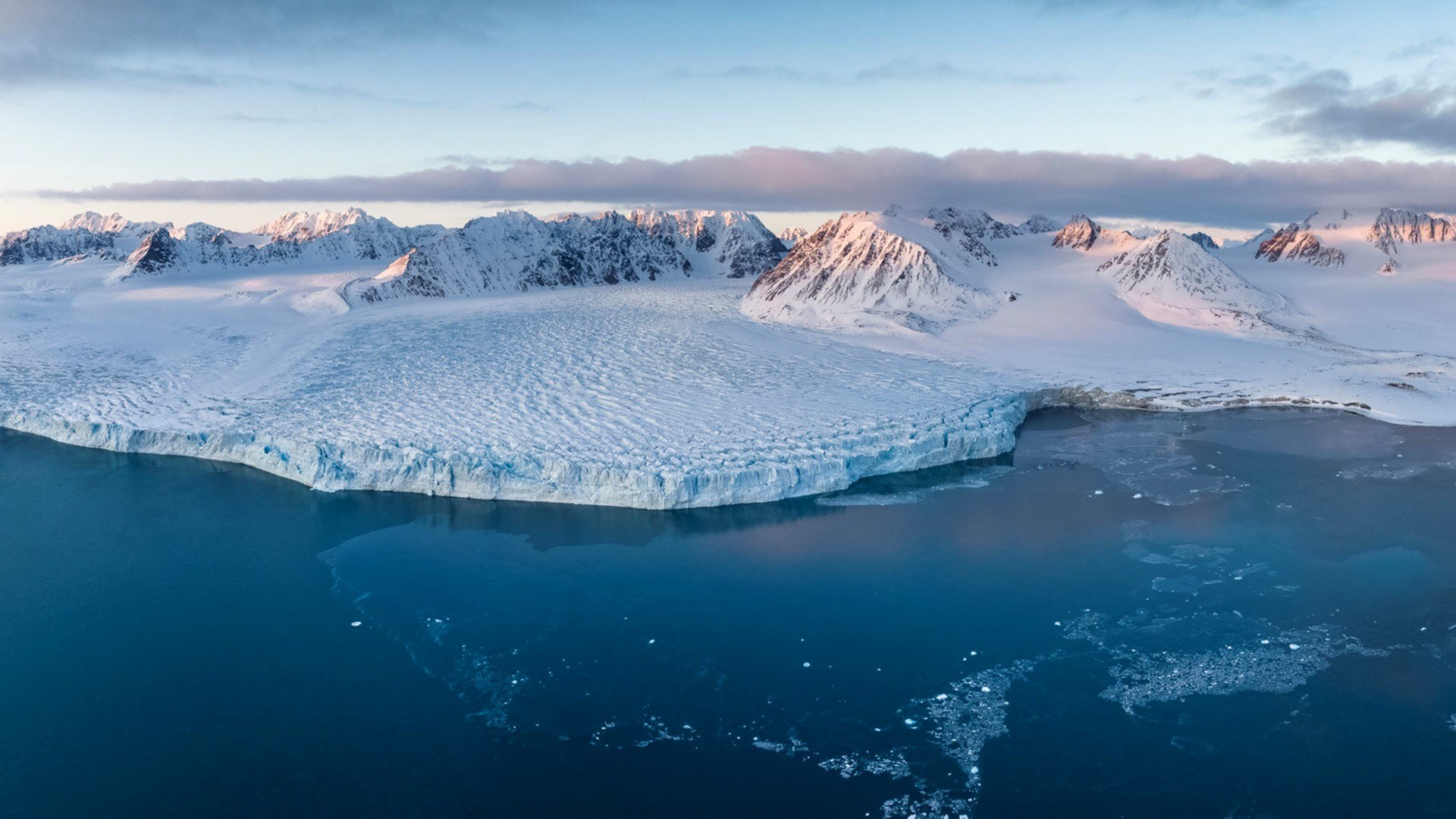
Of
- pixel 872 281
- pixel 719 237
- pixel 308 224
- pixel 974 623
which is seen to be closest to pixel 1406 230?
→ pixel 872 281

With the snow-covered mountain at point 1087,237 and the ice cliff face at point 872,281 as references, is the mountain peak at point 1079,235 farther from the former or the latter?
the ice cliff face at point 872,281

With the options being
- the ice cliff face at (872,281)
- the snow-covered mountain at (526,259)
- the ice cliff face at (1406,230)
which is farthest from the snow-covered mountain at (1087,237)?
the snow-covered mountain at (526,259)

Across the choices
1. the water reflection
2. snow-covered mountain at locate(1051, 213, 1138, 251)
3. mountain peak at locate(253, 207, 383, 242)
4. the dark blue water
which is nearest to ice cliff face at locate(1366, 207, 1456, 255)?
snow-covered mountain at locate(1051, 213, 1138, 251)

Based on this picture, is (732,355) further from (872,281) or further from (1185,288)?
(1185,288)

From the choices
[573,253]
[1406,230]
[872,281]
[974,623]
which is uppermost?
[1406,230]

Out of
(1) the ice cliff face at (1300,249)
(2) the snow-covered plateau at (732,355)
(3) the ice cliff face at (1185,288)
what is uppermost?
(1) the ice cliff face at (1300,249)

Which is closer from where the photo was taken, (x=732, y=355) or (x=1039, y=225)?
(x=732, y=355)
